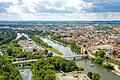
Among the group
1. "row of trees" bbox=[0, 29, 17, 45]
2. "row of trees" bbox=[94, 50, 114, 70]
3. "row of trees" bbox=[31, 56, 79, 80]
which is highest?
"row of trees" bbox=[31, 56, 79, 80]

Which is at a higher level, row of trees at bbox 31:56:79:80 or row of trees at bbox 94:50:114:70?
row of trees at bbox 31:56:79:80

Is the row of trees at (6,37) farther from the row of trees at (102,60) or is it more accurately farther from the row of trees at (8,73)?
the row of trees at (8,73)

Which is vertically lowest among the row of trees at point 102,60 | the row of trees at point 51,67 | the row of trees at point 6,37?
the row of trees at point 6,37

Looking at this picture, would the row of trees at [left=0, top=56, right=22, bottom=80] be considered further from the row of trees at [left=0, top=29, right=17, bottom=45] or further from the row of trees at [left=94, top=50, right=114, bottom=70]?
the row of trees at [left=0, top=29, right=17, bottom=45]

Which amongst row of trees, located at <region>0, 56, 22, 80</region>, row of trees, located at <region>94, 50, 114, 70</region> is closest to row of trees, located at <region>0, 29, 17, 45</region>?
row of trees, located at <region>94, 50, 114, 70</region>

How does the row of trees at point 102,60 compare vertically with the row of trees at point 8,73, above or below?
below

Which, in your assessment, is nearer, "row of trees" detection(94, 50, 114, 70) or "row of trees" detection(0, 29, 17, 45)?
"row of trees" detection(94, 50, 114, 70)

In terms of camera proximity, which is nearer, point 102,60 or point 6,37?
point 102,60

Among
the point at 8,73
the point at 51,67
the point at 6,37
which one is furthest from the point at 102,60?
the point at 6,37

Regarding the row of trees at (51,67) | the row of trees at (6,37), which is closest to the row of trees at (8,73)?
the row of trees at (51,67)

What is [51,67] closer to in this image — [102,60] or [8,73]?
[8,73]

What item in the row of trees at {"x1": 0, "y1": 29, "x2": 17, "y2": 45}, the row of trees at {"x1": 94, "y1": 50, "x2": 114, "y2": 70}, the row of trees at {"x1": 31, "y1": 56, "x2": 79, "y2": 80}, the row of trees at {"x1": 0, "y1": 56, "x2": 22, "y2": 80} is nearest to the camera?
the row of trees at {"x1": 0, "y1": 56, "x2": 22, "y2": 80}

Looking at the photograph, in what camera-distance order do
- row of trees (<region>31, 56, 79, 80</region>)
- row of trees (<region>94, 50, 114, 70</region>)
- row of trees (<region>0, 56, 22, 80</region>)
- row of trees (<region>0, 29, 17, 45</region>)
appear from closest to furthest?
row of trees (<region>0, 56, 22, 80</region>)
row of trees (<region>31, 56, 79, 80</region>)
row of trees (<region>94, 50, 114, 70</region>)
row of trees (<region>0, 29, 17, 45</region>)

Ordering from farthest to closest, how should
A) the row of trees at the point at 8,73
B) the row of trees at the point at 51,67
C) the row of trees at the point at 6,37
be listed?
1. the row of trees at the point at 6,37
2. the row of trees at the point at 51,67
3. the row of trees at the point at 8,73
